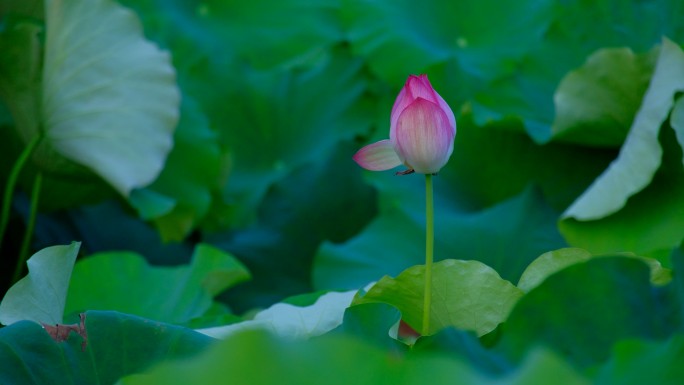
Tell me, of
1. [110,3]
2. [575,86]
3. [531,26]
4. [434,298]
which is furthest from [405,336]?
[531,26]

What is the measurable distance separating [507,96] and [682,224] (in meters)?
0.47

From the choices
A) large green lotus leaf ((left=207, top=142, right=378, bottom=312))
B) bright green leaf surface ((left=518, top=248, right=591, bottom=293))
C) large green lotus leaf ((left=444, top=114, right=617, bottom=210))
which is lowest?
large green lotus leaf ((left=207, top=142, right=378, bottom=312))

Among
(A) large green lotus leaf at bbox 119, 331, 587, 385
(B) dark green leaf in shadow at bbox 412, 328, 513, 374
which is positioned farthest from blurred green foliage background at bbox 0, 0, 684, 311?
(A) large green lotus leaf at bbox 119, 331, 587, 385

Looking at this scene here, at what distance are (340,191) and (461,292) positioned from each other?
3.21 feet

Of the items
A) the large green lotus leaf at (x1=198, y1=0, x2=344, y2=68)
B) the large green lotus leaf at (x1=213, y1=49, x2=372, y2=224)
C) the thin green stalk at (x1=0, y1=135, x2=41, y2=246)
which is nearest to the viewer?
the thin green stalk at (x1=0, y1=135, x2=41, y2=246)

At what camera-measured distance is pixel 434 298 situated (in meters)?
0.78

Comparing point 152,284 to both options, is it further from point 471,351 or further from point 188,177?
point 471,351

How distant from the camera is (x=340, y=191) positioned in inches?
68.8

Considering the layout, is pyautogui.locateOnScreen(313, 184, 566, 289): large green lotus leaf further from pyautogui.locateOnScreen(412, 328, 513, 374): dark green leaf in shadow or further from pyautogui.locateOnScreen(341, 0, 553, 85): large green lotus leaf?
pyautogui.locateOnScreen(412, 328, 513, 374): dark green leaf in shadow

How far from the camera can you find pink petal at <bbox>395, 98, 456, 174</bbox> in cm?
68

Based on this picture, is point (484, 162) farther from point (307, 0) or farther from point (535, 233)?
point (307, 0)

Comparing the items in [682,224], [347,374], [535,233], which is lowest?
[535,233]

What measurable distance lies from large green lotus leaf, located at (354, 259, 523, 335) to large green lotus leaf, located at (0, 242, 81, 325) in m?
0.25

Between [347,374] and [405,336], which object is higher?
[347,374]
